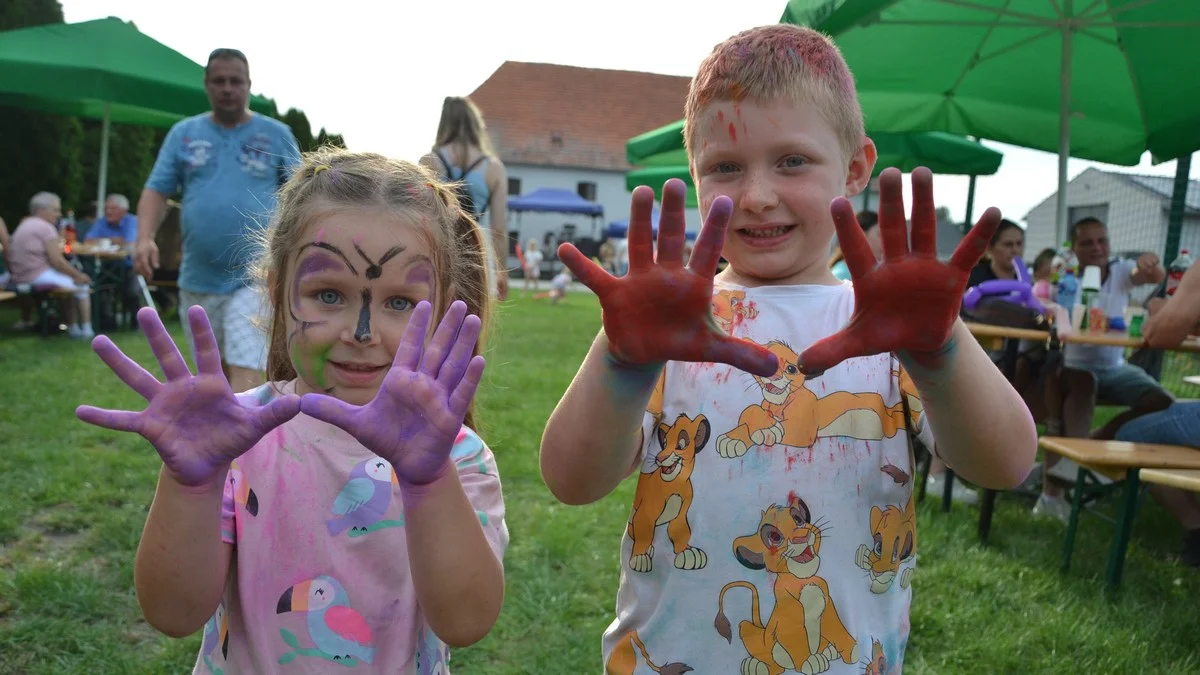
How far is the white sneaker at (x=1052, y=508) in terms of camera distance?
4.28 m

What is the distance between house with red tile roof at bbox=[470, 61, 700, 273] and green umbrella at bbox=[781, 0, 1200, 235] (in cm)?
2730

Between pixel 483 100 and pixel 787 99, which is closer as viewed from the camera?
pixel 787 99

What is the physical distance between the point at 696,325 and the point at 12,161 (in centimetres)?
1376

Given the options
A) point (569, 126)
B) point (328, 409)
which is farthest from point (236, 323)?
point (569, 126)

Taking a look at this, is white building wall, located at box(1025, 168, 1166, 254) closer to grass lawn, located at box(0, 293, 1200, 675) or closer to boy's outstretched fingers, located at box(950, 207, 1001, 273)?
grass lawn, located at box(0, 293, 1200, 675)

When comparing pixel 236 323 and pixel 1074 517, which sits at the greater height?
pixel 236 323

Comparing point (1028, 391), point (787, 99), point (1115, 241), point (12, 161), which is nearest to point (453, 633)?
point (787, 99)

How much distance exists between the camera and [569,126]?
3828cm

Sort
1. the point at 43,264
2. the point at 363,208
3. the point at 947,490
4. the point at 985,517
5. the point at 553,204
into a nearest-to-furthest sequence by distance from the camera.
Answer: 1. the point at 363,208
2. the point at 985,517
3. the point at 947,490
4. the point at 43,264
5. the point at 553,204

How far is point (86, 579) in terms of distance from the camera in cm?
278

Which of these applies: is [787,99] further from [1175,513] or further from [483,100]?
[483,100]

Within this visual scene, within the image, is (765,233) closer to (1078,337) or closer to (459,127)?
(459,127)

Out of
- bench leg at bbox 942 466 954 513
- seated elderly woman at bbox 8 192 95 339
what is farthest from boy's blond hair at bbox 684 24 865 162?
seated elderly woman at bbox 8 192 95 339

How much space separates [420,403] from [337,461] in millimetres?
399
